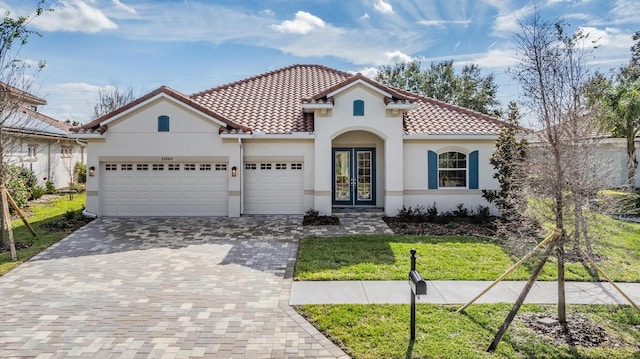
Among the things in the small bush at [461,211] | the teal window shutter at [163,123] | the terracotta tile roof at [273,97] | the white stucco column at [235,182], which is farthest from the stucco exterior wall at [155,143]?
the small bush at [461,211]

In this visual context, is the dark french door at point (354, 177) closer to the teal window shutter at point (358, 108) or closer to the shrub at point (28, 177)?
the teal window shutter at point (358, 108)

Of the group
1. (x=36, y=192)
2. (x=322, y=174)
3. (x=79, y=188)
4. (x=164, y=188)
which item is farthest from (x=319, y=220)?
(x=79, y=188)

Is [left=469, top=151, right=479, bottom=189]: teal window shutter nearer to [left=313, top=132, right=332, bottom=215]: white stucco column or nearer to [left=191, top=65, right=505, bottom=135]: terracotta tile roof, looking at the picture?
[left=191, top=65, right=505, bottom=135]: terracotta tile roof

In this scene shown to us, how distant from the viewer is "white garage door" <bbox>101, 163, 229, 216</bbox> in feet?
51.9

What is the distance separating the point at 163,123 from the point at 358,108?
26.1 ft

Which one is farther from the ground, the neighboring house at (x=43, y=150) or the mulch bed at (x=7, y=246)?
the neighboring house at (x=43, y=150)

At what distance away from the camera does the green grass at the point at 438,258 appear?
8461 millimetres

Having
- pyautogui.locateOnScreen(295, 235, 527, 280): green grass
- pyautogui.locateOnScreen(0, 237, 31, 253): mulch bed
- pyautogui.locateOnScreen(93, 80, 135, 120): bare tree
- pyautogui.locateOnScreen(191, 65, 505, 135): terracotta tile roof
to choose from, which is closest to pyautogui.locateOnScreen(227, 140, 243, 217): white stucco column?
pyautogui.locateOnScreen(191, 65, 505, 135): terracotta tile roof

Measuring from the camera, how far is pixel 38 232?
12836 mm

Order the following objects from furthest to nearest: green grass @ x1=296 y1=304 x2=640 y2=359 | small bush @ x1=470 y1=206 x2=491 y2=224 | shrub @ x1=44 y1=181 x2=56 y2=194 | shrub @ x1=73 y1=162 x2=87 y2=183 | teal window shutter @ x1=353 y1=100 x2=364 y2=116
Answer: shrub @ x1=73 y1=162 x2=87 y2=183 → shrub @ x1=44 y1=181 x2=56 y2=194 → teal window shutter @ x1=353 y1=100 x2=364 y2=116 → small bush @ x1=470 y1=206 x2=491 y2=224 → green grass @ x1=296 y1=304 x2=640 y2=359

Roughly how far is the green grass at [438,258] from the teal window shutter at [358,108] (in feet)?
18.6

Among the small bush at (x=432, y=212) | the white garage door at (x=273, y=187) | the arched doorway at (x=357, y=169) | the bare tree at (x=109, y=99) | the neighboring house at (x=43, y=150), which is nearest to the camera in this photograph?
the small bush at (x=432, y=212)

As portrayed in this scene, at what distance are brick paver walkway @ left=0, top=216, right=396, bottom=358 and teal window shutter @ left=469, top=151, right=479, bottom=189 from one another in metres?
8.22

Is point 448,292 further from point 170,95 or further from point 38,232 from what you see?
point 38,232
